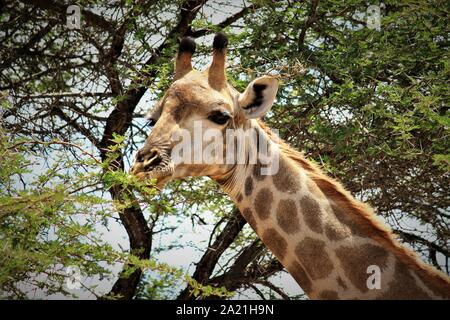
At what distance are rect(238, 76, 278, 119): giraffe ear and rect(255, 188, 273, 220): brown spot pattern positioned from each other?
54cm

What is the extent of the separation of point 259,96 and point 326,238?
3.67ft

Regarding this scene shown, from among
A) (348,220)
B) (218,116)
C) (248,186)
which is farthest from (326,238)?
(218,116)

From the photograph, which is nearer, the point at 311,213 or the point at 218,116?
the point at 311,213

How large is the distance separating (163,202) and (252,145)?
32.2 inches

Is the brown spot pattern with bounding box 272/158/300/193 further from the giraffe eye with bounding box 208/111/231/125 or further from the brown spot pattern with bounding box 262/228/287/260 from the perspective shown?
the giraffe eye with bounding box 208/111/231/125

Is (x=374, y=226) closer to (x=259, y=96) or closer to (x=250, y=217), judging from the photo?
(x=250, y=217)

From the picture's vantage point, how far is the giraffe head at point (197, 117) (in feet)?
16.2

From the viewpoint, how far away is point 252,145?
5359mm

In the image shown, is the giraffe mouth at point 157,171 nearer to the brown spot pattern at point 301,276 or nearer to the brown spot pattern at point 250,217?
the brown spot pattern at point 250,217

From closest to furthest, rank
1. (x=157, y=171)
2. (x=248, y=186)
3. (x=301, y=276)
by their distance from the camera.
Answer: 1. (x=157, y=171)
2. (x=301, y=276)
3. (x=248, y=186)

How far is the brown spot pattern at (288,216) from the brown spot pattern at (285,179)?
96 mm

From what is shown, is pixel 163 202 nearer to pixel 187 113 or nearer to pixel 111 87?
pixel 187 113

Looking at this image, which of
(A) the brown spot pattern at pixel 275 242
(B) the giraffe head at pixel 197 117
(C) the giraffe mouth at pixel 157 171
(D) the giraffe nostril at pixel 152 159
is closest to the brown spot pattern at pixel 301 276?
(A) the brown spot pattern at pixel 275 242

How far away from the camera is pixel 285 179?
17.3 feet
